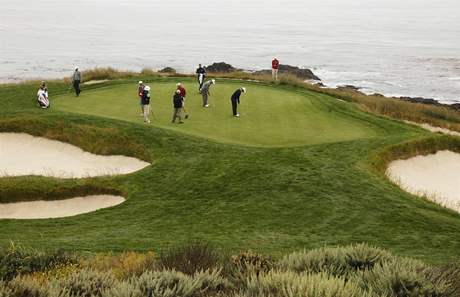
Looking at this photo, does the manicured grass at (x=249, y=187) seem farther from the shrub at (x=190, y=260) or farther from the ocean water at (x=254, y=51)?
the ocean water at (x=254, y=51)

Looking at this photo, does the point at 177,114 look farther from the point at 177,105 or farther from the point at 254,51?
the point at 254,51

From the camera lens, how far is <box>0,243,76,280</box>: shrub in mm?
9289

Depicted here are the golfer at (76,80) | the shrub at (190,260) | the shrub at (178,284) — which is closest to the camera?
the shrub at (178,284)

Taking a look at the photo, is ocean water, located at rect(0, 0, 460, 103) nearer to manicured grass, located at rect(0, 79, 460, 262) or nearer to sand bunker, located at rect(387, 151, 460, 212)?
sand bunker, located at rect(387, 151, 460, 212)

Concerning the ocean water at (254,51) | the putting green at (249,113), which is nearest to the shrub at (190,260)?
the putting green at (249,113)

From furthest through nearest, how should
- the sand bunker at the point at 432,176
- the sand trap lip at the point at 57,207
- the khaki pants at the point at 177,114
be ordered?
the khaki pants at the point at 177,114 → the sand bunker at the point at 432,176 → the sand trap lip at the point at 57,207

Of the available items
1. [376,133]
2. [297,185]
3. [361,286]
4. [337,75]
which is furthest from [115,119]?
[337,75]

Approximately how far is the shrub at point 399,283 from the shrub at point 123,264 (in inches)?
132

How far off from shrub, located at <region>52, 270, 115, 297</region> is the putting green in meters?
13.1

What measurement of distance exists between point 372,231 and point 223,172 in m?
5.85

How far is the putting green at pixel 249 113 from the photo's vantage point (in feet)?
72.7

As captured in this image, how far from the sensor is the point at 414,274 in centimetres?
788

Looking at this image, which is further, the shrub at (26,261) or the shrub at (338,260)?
the shrub at (26,261)

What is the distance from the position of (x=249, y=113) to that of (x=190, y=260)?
16.8 m
